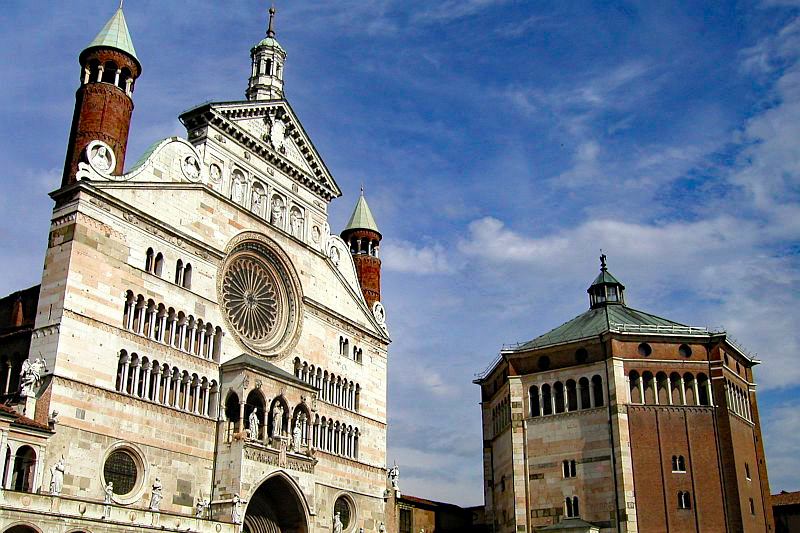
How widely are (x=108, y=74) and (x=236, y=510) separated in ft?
67.4

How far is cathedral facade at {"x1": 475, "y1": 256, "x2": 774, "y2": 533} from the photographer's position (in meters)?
47.9

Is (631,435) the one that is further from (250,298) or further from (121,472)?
(121,472)

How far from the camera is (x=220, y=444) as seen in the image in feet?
125

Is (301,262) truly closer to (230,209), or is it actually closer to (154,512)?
(230,209)

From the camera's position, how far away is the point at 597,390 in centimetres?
5144

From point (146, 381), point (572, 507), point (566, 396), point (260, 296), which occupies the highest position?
point (260, 296)

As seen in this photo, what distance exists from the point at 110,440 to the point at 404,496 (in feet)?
86.1

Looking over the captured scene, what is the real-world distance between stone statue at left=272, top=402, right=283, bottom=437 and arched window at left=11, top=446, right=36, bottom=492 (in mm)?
12106

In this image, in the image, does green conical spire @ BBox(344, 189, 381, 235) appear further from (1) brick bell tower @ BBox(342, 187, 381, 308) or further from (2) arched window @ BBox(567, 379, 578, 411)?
(2) arched window @ BBox(567, 379, 578, 411)

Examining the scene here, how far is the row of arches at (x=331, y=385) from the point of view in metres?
45.2

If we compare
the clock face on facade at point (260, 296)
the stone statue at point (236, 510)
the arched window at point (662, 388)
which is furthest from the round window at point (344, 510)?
the arched window at point (662, 388)

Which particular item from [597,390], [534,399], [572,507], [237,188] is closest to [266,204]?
[237,188]

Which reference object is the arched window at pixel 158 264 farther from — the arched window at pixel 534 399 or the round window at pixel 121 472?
the arched window at pixel 534 399

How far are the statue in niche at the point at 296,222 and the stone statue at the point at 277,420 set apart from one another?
10.9m
